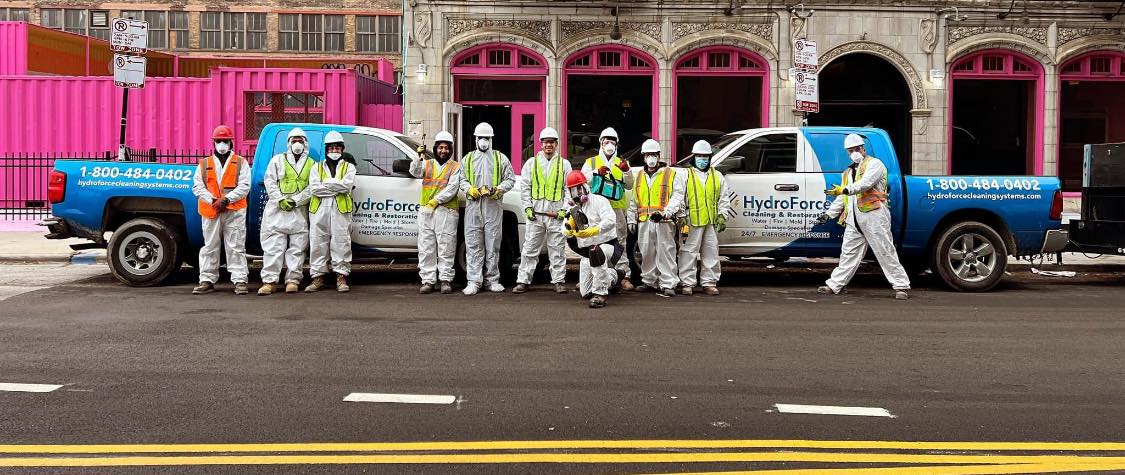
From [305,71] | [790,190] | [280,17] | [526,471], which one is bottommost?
[526,471]

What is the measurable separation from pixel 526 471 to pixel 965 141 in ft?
59.4

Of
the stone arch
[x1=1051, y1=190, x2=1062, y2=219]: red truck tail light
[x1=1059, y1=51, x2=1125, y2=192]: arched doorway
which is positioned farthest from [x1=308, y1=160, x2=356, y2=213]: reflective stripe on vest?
[x1=1059, y1=51, x2=1125, y2=192]: arched doorway

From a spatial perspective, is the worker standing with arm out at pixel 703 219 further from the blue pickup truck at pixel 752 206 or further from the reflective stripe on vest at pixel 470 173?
the reflective stripe on vest at pixel 470 173

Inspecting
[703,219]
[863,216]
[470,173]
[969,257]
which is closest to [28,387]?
[470,173]

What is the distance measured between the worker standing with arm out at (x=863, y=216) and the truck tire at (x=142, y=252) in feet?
22.5

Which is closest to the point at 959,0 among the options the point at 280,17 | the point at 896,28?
the point at 896,28

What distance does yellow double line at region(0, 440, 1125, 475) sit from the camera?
5.39 metres

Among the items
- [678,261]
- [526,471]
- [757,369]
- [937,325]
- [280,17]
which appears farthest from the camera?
[280,17]

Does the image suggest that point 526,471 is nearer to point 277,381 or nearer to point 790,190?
point 277,381

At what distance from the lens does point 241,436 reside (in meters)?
5.84

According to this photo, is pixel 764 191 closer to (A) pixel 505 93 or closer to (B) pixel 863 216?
(B) pixel 863 216

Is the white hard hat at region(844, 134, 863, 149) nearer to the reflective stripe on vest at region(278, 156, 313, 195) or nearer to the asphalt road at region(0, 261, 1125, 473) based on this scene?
the asphalt road at region(0, 261, 1125, 473)

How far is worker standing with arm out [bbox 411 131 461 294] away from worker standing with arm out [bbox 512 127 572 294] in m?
0.71

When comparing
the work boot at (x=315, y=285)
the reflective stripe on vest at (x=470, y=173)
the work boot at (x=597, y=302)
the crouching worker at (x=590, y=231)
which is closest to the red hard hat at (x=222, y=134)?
the work boot at (x=315, y=285)
